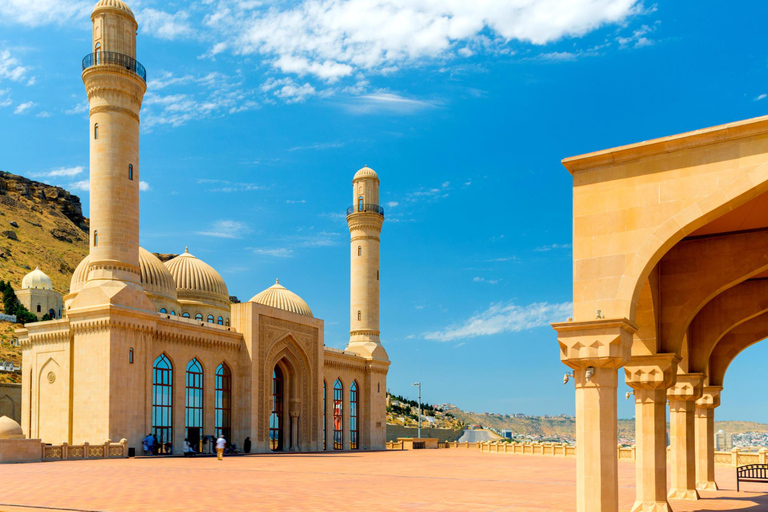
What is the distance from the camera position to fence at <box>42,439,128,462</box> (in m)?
26.3

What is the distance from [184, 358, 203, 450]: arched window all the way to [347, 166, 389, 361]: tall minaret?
15405 mm

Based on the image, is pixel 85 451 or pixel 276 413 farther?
pixel 276 413

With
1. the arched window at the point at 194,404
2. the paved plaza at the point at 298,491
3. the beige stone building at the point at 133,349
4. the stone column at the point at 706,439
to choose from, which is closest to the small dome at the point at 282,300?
the beige stone building at the point at 133,349

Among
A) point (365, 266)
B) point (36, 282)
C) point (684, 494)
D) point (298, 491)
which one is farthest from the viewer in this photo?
point (36, 282)

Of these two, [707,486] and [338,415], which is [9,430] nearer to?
[707,486]

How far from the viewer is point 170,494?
1397 centimetres

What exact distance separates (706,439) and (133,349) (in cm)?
2247

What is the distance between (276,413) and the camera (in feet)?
136

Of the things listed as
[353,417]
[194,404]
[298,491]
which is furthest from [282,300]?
[298,491]

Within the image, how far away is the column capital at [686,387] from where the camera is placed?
14.9 m

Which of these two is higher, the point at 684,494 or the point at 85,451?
the point at 684,494

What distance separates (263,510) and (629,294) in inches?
252

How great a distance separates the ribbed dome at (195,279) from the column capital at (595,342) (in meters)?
36.8

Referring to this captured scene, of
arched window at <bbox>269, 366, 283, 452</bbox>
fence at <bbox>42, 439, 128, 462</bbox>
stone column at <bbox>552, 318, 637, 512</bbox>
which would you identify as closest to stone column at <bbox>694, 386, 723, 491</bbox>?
stone column at <bbox>552, 318, 637, 512</bbox>
